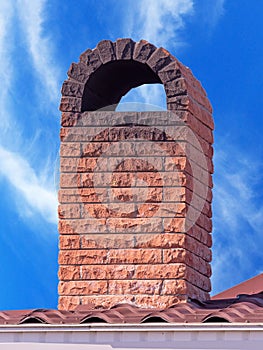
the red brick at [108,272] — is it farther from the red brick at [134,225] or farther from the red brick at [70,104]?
the red brick at [70,104]

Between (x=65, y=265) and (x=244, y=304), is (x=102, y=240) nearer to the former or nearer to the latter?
(x=65, y=265)

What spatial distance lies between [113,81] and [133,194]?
1767mm

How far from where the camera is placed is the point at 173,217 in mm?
10203

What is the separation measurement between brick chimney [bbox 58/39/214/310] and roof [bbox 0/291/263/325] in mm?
795

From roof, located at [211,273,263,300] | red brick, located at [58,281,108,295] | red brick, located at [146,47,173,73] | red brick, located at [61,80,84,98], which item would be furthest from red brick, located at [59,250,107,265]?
roof, located at [211,273,263,300]

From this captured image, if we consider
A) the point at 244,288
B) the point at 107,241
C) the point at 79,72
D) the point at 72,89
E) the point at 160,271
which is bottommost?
the point at 160,271

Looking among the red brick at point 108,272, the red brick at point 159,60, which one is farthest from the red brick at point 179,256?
the red brick at point 159,60

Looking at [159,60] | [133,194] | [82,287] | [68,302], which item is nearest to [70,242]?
[82,287]

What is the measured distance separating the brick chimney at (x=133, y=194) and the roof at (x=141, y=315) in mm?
795

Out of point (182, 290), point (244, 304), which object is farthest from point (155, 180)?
point (244, 304)

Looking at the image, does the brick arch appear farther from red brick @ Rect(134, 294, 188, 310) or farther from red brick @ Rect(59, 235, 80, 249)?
red brick @ Rect(134, 294, 188, 310)

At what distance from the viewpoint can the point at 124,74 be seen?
1145cm

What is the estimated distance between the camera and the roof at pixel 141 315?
324 inches

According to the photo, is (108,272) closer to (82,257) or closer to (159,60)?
(82,257)
